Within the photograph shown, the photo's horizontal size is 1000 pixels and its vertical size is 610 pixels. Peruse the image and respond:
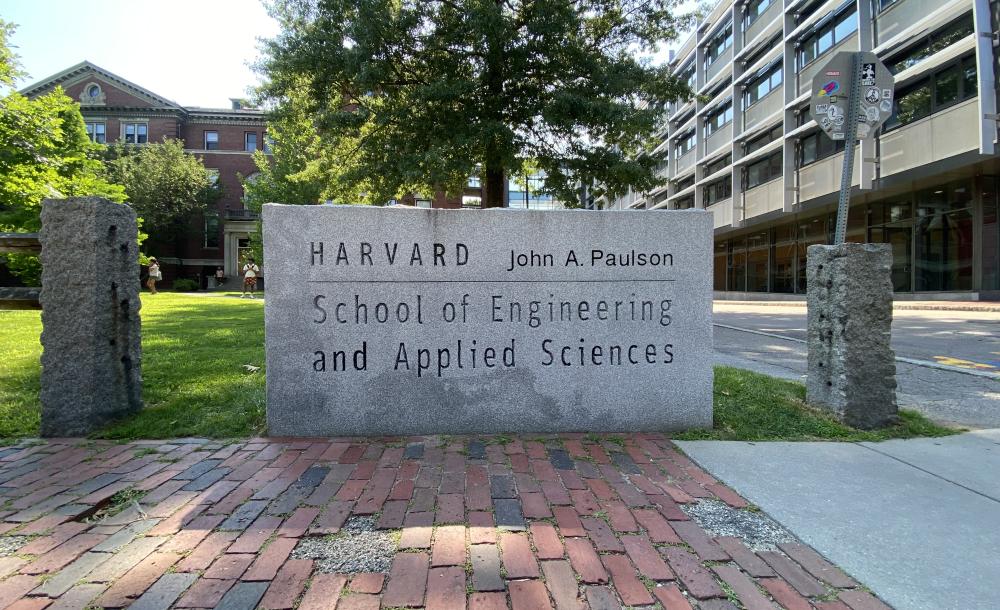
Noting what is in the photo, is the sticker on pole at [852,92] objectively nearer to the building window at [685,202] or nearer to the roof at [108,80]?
the building window at [685,202]

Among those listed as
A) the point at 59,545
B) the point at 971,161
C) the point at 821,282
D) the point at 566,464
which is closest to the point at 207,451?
the point at 59,545

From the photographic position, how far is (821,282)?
4047mm

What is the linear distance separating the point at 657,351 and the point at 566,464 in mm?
1269

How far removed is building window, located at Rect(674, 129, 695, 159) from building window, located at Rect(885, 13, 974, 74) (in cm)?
1865

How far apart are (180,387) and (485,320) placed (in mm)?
3224

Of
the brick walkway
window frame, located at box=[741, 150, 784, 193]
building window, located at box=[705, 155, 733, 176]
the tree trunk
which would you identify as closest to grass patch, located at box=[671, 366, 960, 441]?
the brick walkway

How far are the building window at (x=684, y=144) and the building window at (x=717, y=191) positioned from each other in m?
4.62

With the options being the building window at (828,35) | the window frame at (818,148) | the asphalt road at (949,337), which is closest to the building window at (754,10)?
the building window at (828,35)

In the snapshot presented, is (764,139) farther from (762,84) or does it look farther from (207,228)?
(207,228)

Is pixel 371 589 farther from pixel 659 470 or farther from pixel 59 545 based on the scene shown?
pixel 659 470

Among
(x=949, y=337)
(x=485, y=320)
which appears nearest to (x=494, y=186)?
(x=485, y=320)

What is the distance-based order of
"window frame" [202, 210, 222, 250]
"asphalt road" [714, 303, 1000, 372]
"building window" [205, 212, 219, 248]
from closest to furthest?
"asphalt road" [714, 303, 1000, 372] < "window frame" [202, 210, 222, 250] < "building window" [205, 212, 219, 248]

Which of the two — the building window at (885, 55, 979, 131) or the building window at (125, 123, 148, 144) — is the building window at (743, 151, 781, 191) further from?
the building window at (125, 123, 148, 144)

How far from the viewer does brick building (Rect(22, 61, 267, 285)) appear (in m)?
46.1
